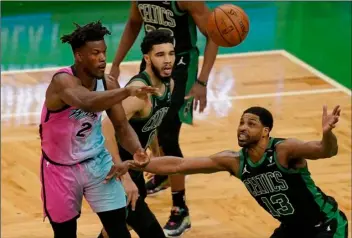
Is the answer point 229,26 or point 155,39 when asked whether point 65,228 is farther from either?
point 229,26

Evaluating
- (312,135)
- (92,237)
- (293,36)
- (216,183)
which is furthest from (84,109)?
Result: (293,36)

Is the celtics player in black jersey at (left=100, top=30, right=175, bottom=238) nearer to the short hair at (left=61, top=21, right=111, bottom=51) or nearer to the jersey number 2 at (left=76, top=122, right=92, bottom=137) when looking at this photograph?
the jersey number 2 at (left=76, top=122, right=92, bottom=137)

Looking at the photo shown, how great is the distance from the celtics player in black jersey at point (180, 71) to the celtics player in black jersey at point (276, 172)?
5.13 ft

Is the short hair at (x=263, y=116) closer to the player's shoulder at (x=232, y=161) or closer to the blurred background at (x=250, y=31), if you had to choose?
the player's shoulder at (x=232, y=161)

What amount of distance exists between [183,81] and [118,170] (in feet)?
6.41

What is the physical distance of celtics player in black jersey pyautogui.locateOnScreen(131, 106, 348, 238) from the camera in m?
5.59

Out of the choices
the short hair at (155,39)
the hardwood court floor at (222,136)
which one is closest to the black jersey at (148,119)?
the short hair at (155,39)

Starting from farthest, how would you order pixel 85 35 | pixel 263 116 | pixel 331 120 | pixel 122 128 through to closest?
pixel 122 128, pixel 263 116, pixel 85 35, pixel 331 120

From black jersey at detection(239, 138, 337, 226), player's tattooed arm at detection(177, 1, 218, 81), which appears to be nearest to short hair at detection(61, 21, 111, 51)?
black jersey at detection(239, 138, 337, 226)

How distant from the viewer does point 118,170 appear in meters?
5.62

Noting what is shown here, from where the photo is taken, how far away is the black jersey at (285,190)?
18.4ft

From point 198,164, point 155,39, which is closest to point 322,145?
point 198,164

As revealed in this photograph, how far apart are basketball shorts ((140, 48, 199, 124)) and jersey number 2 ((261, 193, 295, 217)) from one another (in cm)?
180

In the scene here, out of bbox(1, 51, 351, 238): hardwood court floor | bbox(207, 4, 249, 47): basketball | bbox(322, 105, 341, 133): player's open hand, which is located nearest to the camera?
bbox(322, 105, 341, 133): player's open hand
